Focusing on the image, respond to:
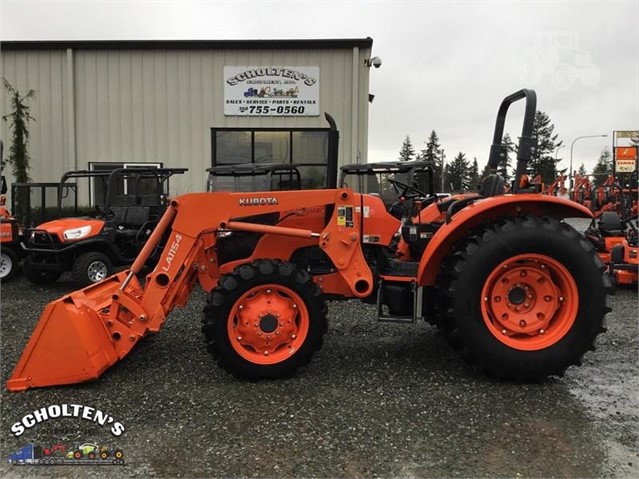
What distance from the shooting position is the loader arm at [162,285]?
351 centimetres

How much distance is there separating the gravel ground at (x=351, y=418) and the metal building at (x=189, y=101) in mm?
9071

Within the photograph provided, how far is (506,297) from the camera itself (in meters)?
3.78

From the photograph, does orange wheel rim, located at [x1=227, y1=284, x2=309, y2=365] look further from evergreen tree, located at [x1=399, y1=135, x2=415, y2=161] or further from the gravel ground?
evergreen tree, located at [x1=399, y1=135, x2=415, y2=161]

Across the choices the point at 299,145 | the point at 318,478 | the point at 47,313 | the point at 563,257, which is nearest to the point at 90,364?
the point at 47,313

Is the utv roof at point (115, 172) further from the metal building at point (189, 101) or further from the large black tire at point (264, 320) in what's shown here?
the large black tire at point (264, 320)

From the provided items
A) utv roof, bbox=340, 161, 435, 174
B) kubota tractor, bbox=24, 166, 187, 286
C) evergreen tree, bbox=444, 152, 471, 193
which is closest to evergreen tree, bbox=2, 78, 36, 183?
kubota tractor, bbox=24, 166, 187, 286

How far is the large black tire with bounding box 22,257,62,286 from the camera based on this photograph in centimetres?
803

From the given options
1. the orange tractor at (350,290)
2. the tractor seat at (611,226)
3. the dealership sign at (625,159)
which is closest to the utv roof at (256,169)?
the orange tractor at (350,290)

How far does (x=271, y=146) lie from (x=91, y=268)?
6285 millimetres

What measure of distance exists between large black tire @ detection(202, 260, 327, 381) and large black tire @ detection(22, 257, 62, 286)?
5475 millimetres

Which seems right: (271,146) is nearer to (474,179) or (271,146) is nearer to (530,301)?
(474,179)

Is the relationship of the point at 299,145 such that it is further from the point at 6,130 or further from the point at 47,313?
the point at 47,313

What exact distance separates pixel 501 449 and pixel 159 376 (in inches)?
92.8

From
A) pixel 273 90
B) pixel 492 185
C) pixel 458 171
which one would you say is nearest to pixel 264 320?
pixel 492 185
